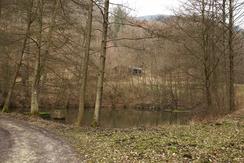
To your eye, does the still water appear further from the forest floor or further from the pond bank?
the pond bank

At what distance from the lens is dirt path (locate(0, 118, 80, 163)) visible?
996 centimetres

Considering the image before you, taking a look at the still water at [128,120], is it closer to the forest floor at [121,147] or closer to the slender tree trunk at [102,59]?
the slender tree trunk at [102,59]

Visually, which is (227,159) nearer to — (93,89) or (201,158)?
(201,158)

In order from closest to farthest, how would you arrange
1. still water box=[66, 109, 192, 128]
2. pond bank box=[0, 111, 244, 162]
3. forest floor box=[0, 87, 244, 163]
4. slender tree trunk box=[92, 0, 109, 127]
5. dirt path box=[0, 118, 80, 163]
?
pond bank box=[0, 111, 244, 162]
forest floor box=[0, 87, 244, 163]
dirt path box=[0, 118, 80, 163]
slender tree trunk box=[92, 0, 109, 127]
still water box=[66, 109, 192, 128]

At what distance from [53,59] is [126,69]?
3166cm

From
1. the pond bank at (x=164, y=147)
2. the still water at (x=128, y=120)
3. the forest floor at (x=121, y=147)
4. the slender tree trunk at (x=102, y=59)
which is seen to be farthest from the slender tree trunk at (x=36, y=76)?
the pond bank at (x=164, y=147)

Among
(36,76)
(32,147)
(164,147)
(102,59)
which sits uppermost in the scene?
(102,59)

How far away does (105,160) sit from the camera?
9.82 m

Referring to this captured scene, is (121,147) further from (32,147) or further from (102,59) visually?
(102,59)

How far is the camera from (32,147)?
11.5 m

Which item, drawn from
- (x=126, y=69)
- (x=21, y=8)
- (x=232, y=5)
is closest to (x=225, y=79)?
(x=232, y=5)

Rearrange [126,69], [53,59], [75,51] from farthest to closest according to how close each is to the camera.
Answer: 1. [126,69]
2. [75,51]
3. [53,59]

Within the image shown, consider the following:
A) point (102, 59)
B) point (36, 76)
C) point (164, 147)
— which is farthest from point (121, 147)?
point (36, 76)

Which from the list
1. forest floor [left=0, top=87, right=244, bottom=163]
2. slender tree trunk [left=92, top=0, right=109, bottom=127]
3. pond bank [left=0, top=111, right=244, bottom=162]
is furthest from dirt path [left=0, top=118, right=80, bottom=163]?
slender tree trunk [left=92, top=0, right=109, bottom=127]
